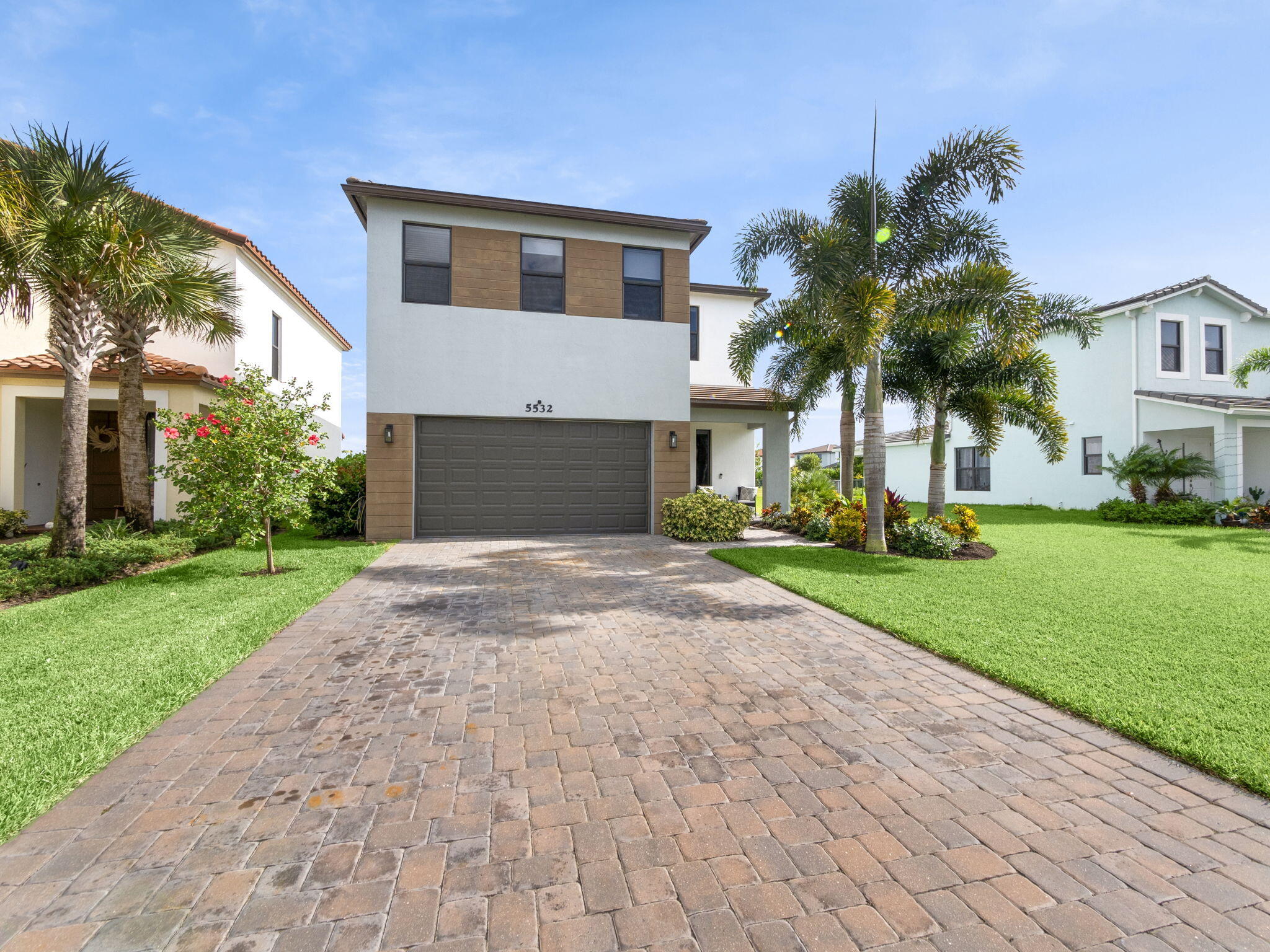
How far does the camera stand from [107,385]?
1256 centimetres

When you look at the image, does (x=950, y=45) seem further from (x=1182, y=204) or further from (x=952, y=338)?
(x=1182, y=204)

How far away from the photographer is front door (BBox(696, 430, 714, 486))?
1923cm

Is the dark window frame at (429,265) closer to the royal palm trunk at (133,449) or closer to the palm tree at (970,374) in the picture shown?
the royal palm trunk at (133,449)

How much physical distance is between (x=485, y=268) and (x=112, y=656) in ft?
33.0

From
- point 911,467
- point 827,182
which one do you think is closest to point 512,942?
point 827,182

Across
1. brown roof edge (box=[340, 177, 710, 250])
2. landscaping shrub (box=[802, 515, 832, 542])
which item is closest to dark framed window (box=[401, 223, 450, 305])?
brown roof edge (box=[340, 177, 710, 250])

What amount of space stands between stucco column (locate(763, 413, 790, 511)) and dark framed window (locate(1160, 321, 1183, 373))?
13.4 metres

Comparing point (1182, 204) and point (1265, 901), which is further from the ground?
point (1182, 204)

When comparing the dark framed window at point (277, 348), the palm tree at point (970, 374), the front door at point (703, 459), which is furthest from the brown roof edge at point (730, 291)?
the dark framed window at point (277, 348)

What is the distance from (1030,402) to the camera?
12.2 m

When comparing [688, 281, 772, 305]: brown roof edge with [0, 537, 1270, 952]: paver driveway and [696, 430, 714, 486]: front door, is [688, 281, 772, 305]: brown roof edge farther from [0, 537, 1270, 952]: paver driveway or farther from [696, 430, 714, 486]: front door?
[0, 537, 1270, 952]: paver driveway

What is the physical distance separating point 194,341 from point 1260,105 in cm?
2141

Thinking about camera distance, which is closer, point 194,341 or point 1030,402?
point 1030,402

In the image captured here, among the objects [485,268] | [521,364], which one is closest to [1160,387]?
[521,364]
